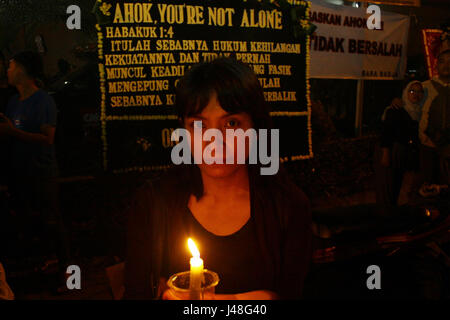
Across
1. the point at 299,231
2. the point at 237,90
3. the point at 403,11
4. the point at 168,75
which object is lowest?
the point at 299,231

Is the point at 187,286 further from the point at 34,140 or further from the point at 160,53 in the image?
the point at 160,53

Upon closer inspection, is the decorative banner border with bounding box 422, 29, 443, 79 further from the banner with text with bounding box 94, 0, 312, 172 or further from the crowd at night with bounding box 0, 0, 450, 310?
the banner with text with bounding box 94, 0, 312, 172

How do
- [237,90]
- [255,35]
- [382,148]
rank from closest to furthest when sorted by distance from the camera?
1. [237,90]
2. [255,35]
3. [382,148]

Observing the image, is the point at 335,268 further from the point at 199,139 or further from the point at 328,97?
the point at 328,97

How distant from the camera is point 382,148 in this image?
17.8ft

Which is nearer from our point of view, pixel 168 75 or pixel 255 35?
pixel 168 75

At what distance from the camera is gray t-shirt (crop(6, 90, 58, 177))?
11.8 feet

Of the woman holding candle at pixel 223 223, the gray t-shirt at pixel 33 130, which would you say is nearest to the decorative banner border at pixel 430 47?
Result: the gray t-shirt at pixel 33 130

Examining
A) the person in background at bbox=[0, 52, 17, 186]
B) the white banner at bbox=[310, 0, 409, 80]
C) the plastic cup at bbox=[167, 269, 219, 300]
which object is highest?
the white banner at bbox=[310, 0, 409, 80]

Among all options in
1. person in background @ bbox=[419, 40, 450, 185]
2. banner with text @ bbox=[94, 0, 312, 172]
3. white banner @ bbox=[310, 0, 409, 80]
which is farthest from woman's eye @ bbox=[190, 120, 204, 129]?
person in background @ bbox=[419, 40, 450, 185]

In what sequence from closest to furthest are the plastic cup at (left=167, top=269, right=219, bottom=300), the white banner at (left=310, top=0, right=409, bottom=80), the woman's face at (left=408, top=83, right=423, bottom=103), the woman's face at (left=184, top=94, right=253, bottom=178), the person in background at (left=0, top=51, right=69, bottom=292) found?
1. the plastic cup at (left=167, top=269, right=219, bottom=300)
2. the woman's face at (left=184, top=94, right=253, bottom=178)
3. the person in background at (left=0, top=51, right=69, bottom=292)
4. the woman's face at (left=408, top=83, right=423, bottom=103)
5. the white banner at (left=310, top=0, right=409, bottom=80)

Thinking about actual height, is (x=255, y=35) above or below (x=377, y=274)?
above

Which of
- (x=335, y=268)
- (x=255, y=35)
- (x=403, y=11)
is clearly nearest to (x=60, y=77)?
(x=255, y=35)

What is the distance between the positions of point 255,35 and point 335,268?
8.35 ft
